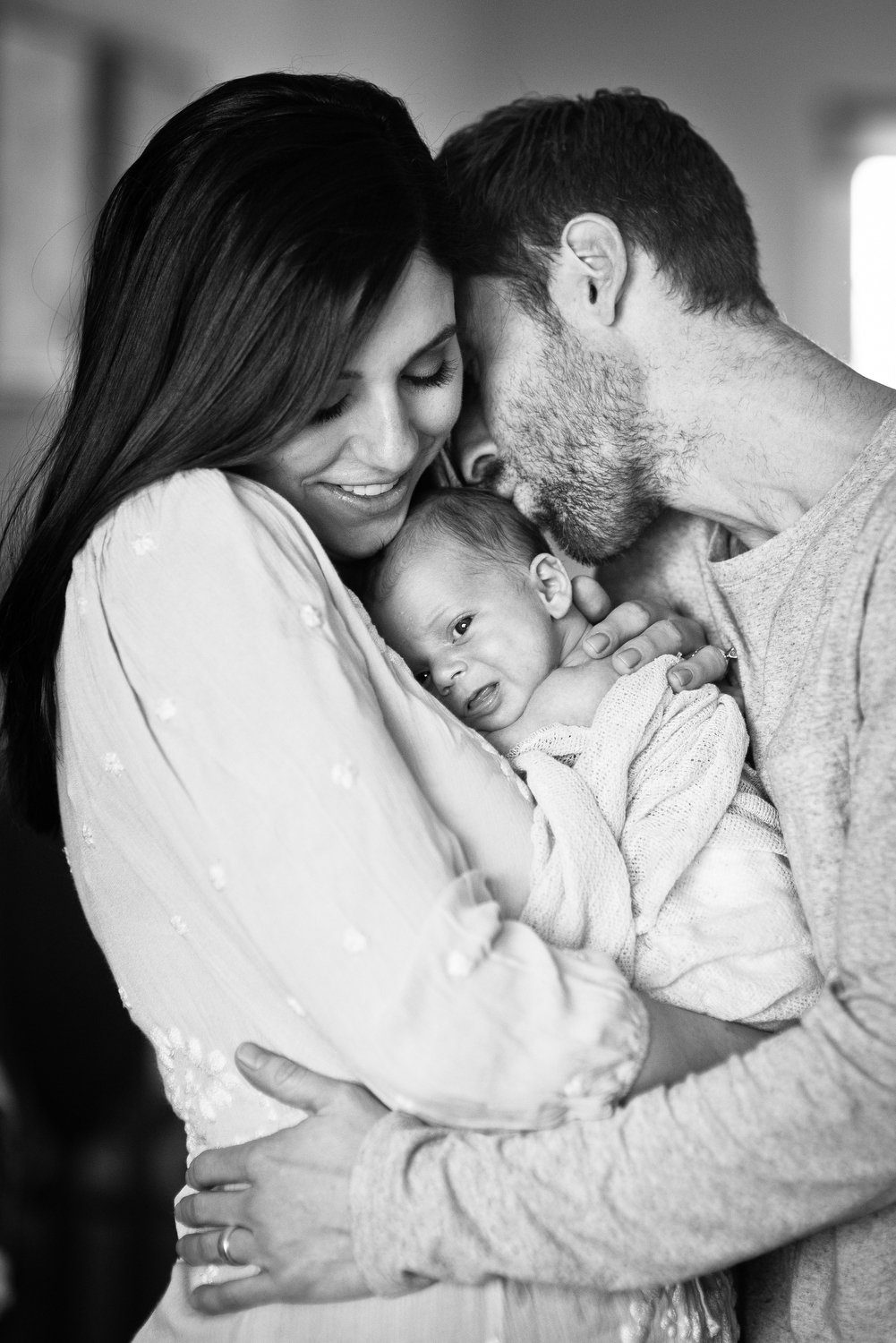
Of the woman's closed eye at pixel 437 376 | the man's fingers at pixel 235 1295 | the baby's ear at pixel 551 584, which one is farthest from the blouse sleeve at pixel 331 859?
the baby's ear at pixel 551 584

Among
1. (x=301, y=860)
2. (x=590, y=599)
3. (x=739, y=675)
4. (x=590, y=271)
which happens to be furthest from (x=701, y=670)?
(x=301, y=860)

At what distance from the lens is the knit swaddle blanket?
1228 mm

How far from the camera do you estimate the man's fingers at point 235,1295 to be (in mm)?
1132

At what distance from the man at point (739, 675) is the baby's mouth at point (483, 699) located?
311 mm

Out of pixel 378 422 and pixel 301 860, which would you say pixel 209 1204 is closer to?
pixel 301 860

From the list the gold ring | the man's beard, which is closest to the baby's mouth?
the man's beard

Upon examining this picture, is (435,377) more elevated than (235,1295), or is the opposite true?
A: (435,377)

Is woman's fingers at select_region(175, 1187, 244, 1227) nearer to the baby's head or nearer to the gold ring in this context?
the gold ring

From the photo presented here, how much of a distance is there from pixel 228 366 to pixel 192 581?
27cm

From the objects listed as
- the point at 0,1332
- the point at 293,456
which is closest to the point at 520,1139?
the point at 293,456

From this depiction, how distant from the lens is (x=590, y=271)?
1748 millimetres

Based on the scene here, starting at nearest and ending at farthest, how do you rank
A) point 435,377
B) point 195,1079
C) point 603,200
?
point 195,1079, point 435,377, point 603,200

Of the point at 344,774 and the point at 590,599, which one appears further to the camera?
the point at 590,599

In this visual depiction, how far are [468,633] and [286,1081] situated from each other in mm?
646
